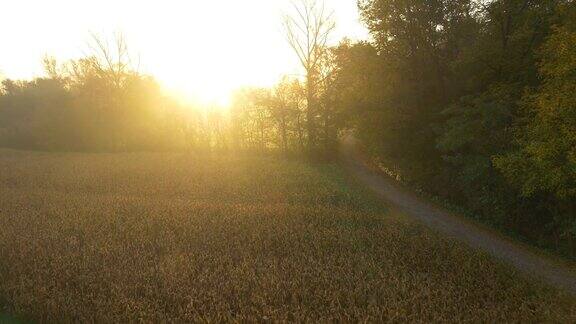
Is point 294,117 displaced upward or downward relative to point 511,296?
upward

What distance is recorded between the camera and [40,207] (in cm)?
1847

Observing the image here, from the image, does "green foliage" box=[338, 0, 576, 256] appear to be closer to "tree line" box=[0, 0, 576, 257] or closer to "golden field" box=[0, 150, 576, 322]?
"tree line" box=[0, 0, 576, 257]

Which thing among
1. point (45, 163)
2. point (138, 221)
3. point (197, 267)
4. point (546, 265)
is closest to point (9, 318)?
point (197, 267)

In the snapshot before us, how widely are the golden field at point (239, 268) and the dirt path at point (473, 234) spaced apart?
1689 mm

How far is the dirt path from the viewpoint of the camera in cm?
1321

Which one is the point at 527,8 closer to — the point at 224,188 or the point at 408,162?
the point at 408,162

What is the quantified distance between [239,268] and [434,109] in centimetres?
1853

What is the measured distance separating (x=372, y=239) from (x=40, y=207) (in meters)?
13.8

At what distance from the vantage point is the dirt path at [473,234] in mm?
13211

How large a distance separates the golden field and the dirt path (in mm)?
1689

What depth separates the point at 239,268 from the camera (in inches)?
435

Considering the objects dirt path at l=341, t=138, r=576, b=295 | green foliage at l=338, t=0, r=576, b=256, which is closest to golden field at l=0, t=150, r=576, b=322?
dirt path at l=341, t=138, r=576, b=295

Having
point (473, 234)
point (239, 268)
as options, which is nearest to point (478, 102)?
point (473, 234)

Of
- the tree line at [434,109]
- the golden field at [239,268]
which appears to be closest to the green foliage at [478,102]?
the tree line at [434,109]
